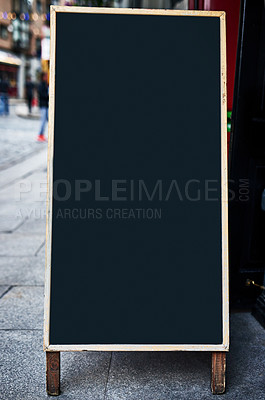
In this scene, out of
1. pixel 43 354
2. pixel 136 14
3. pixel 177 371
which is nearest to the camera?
pixel 136 14

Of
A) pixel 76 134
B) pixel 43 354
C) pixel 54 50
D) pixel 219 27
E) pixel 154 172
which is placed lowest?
pixel 43 354

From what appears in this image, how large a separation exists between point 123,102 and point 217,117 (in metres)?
0.49

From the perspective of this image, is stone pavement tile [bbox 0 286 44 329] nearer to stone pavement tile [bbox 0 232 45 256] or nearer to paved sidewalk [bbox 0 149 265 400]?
paved sidewalk [bbox 0 149 265 400]

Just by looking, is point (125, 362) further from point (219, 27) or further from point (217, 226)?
point (219, 27)

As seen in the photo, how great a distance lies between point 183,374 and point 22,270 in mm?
2147

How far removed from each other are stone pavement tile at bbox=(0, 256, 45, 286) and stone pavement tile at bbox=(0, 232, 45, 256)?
171 mm

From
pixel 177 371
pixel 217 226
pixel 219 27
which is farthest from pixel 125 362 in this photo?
pixel 219 27

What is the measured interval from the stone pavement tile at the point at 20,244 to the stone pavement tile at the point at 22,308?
924 millimetres

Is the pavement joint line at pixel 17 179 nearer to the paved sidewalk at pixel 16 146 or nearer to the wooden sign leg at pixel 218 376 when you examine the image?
the paved sidewalk at pixel 16 146

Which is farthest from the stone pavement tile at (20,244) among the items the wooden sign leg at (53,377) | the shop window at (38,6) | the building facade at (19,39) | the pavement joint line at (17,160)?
the shop window at (38,6)

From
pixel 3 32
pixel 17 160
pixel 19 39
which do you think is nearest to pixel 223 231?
pixel 17 160

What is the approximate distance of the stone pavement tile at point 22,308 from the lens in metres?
3.22

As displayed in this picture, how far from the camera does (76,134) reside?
7.70 ft

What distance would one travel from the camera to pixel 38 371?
266 cm
